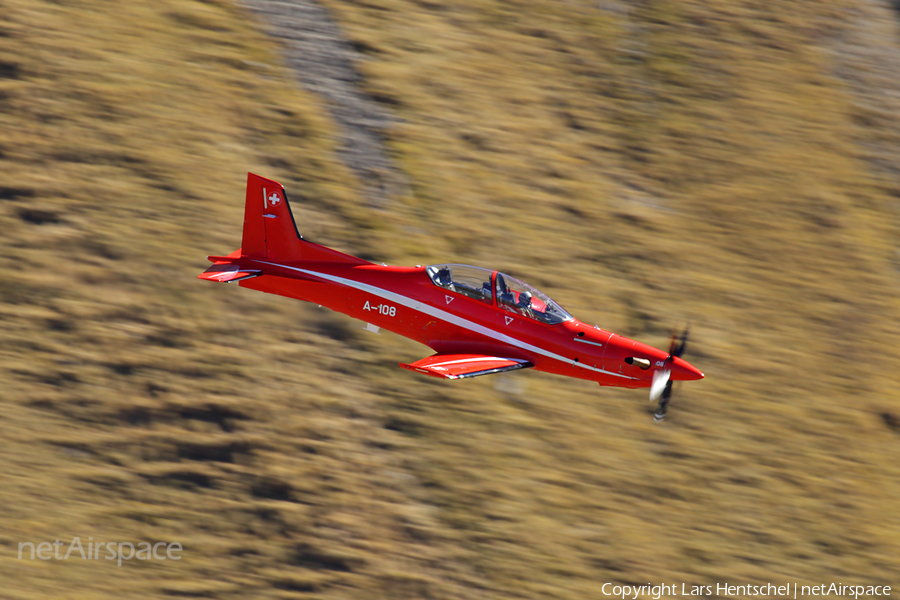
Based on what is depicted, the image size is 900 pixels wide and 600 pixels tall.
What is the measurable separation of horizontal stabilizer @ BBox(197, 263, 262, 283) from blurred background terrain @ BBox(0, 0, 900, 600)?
3227mm

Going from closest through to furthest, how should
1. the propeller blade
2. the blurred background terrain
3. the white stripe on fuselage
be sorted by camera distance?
the propeller blade, the white stripe on fuselage, the blurred background terrain

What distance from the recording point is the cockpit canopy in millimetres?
16016

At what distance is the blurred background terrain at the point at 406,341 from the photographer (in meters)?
19.2

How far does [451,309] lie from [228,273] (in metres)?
5.33

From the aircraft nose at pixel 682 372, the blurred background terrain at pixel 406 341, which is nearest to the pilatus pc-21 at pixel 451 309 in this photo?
the aircraft nose at pixel 682 372

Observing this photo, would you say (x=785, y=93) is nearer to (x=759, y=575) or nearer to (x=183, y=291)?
(x=759, y=575)

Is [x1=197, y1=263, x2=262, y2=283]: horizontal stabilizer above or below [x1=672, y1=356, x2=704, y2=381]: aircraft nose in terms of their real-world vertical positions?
above

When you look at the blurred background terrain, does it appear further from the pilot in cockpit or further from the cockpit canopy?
the pilot in cockpit

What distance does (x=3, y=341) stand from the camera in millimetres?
19234

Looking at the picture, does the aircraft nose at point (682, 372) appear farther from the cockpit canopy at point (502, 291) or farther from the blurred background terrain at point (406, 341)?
the blurred background terrain at point (406, 341)

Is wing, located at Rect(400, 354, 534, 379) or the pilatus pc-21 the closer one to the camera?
wing, located at Rect(400, 354, 534, 379)

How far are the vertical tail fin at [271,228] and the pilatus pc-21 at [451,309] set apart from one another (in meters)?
0.02

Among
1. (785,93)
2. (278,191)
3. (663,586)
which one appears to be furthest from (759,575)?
(785,93)

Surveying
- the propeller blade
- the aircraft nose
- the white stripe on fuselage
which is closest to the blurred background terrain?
the white stripe on fuselage
